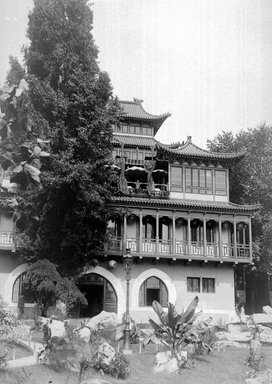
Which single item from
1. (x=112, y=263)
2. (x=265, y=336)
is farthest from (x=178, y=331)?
(x=112, y=263)

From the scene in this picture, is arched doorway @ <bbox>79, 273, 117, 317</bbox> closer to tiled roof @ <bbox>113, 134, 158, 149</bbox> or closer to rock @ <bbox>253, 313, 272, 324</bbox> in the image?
rock @ <bbox>253, 313, 272, 324</bbox>

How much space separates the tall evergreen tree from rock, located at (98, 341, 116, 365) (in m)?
9.44

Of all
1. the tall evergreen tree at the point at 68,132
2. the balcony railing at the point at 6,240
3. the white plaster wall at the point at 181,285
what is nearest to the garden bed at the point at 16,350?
the tall evergreen tree at the point at 68,132

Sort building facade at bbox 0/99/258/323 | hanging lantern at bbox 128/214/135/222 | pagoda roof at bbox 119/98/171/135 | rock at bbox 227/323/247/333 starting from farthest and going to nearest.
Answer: pagoda roof at bbox 119/98/171/135 < hanging lantern at bbox 128/214/135/222 < building facade at bbox 0/99/258/323 < rock at bbox 227/323/247/333

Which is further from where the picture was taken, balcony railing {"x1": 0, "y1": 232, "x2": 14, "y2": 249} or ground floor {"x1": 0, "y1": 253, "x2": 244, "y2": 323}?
ground floor {"x1": 0, "y1": 253, "x2": 244, "y2": 323}

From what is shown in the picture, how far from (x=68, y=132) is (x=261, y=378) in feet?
50.5

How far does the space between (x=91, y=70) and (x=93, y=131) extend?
388cm

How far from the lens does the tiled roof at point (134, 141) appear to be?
36691mm

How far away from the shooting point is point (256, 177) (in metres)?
36.6

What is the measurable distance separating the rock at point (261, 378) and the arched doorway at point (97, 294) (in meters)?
15.8

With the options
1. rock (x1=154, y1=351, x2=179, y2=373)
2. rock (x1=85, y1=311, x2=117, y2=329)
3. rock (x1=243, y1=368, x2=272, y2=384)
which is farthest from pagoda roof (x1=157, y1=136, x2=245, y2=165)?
rock (x1=243, y1=368, x2=272, y2=384)

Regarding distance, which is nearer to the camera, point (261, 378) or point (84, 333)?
point (261, 378)

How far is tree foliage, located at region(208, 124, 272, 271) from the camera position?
34.8m

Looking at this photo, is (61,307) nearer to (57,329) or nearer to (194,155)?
(57,329)
